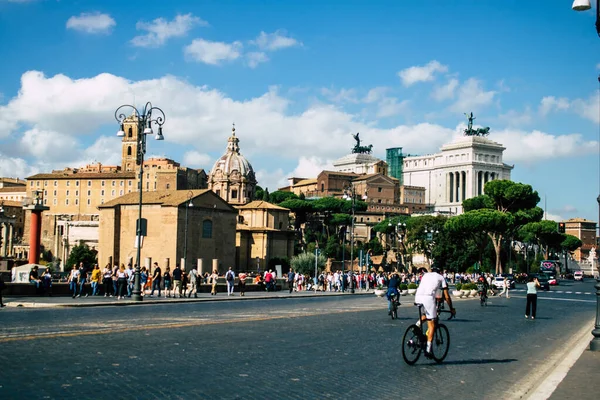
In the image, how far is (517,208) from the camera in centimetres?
9700

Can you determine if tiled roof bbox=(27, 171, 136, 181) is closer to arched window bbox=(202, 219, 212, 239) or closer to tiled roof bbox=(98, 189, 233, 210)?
tiled roof bbox=(98, 189, 233, 210)

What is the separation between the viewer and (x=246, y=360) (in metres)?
12.1

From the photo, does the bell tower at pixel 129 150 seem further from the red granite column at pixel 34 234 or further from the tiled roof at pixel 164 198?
the red granite column at pixel 34 234

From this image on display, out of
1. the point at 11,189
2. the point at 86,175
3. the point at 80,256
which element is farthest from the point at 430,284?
the point at 11,189

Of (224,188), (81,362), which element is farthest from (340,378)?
(224,188)

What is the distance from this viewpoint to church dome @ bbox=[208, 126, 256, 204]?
11894cm

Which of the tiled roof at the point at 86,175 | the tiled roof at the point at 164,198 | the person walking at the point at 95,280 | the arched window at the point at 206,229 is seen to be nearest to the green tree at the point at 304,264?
the arched window at the point at 206,229

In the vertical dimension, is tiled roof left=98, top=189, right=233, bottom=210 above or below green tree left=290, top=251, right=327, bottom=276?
above

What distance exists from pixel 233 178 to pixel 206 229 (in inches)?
1492

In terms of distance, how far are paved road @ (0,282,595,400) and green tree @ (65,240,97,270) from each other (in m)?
86.5

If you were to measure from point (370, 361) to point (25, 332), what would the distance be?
23.4 feet

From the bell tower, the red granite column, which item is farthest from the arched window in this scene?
the bell tower

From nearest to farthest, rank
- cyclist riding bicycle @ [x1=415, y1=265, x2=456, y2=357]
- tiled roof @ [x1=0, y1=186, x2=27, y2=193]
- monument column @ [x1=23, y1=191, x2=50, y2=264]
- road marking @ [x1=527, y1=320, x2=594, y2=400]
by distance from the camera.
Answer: road marking @ [x1=527, y1=320, x2=594, y2=400] → cyclist riding bicycle @ [x1=415, y1=265, x2=456, y2=357] → monument column @ [x1=23, y1=191, x2=50, y2=264] → tiled roof @ [x1=0, y1=186, x2=27, y2=193]

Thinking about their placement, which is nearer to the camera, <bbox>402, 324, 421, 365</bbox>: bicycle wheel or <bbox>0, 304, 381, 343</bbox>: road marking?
<bbox>402, 324, 421, 365</bbox>: bicycle wheel
